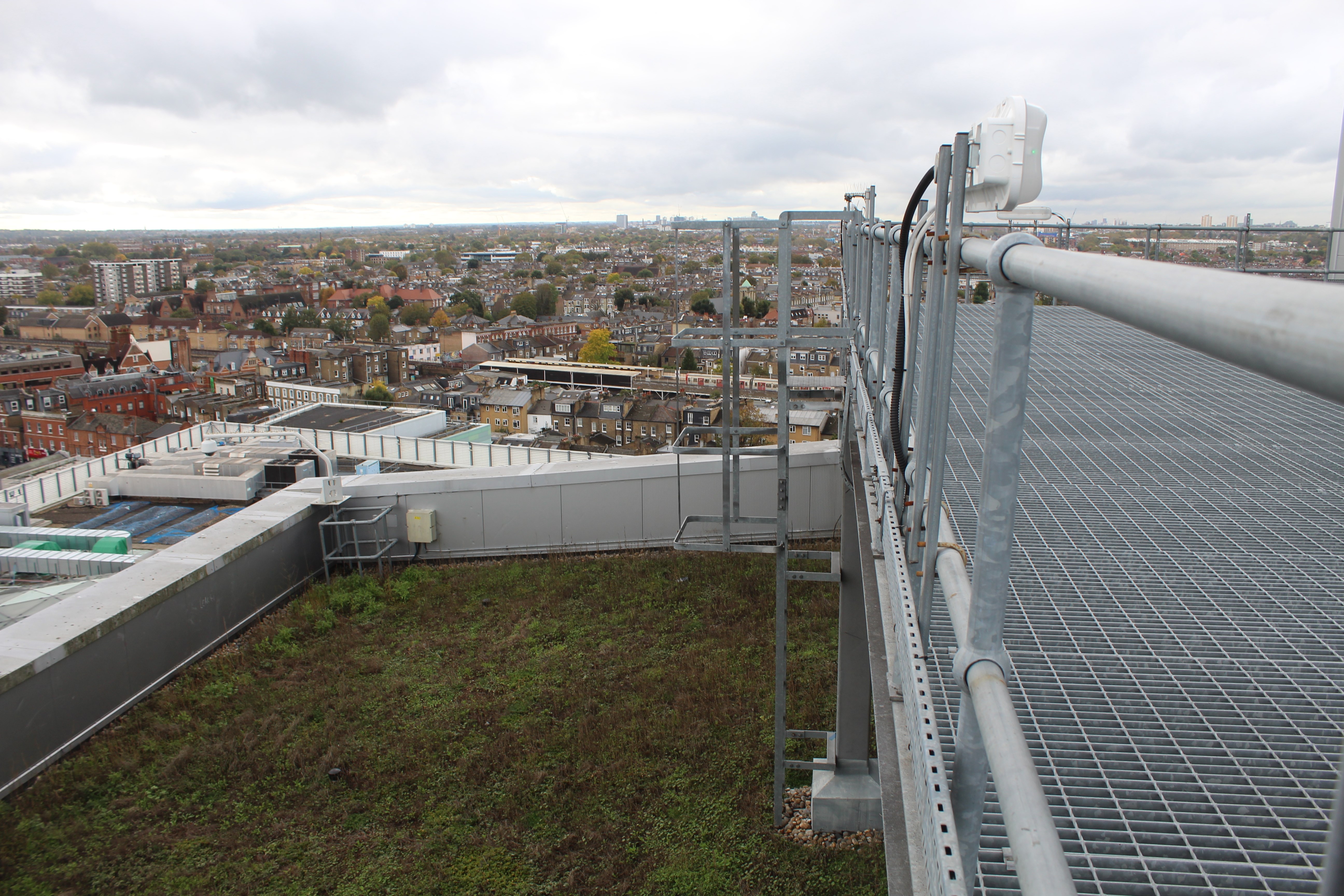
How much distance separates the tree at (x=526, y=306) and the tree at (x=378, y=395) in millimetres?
39260

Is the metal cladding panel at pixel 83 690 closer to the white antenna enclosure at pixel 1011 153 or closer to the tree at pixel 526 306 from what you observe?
the white antenna enclosure at pixel 1011 153

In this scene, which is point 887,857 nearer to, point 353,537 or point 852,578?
point 852,578

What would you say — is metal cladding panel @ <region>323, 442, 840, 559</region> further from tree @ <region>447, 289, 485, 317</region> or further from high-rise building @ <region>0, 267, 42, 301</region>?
high-rise building @ <region>0, 267, 42, 301</region>

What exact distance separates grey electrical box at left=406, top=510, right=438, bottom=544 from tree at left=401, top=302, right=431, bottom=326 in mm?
80145

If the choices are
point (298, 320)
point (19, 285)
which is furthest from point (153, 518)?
point (19, 285)

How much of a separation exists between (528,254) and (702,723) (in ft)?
546

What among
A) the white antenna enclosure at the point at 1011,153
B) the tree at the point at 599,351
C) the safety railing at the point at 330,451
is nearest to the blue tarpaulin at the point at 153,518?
the safety railing at the point at 330,451

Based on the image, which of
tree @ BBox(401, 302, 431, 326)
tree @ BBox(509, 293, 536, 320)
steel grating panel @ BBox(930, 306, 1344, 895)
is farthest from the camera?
tree @ BBox(509, 293, 536, 320)

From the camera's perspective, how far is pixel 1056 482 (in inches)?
137

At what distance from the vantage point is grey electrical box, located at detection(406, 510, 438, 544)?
373 inches

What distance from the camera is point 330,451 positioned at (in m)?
13.5

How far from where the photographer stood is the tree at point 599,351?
178ft

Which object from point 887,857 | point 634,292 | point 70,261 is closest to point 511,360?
point 634,292

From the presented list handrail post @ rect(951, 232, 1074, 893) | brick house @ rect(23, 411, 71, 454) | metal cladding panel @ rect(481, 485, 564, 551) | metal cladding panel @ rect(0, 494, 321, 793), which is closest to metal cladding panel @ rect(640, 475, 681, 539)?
metal cladding panel @ rect(481, 485, 564, 551)
